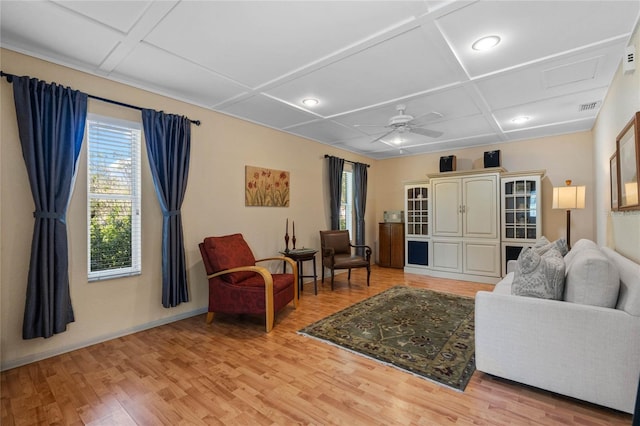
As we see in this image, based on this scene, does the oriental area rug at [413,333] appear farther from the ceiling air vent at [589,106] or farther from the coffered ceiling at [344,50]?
the ceiling air vent at [589,106]

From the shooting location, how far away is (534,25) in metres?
2.10

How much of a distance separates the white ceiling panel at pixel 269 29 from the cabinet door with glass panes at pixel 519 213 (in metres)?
4.08

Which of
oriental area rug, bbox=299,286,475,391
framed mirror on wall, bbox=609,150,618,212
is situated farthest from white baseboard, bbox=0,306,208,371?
framed mirror on wall, bbox=609,150,618,212

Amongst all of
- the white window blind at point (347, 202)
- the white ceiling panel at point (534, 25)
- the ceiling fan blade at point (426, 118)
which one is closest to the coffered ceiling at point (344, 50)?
the white ceiling panel at point (534, 25)

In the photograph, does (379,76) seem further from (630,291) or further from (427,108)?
(630,291)

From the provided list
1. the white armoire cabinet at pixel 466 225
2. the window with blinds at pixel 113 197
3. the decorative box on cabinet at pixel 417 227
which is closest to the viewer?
the window with blinds at pixel 113 197

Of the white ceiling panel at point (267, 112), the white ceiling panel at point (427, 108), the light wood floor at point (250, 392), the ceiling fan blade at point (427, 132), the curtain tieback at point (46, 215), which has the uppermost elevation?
the white ceiling panel at point (267, 112)

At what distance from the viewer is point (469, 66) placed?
2.68 meters

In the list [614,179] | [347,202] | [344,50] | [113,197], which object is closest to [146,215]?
[113,197]

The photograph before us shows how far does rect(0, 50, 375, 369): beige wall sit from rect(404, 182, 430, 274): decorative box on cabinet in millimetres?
2160

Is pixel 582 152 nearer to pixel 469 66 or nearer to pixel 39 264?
pixel 469 66

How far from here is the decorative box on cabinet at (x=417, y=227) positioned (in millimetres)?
5875

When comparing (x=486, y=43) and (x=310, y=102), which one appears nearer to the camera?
(x=486, y=43)

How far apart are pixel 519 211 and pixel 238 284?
4689 millimetres
